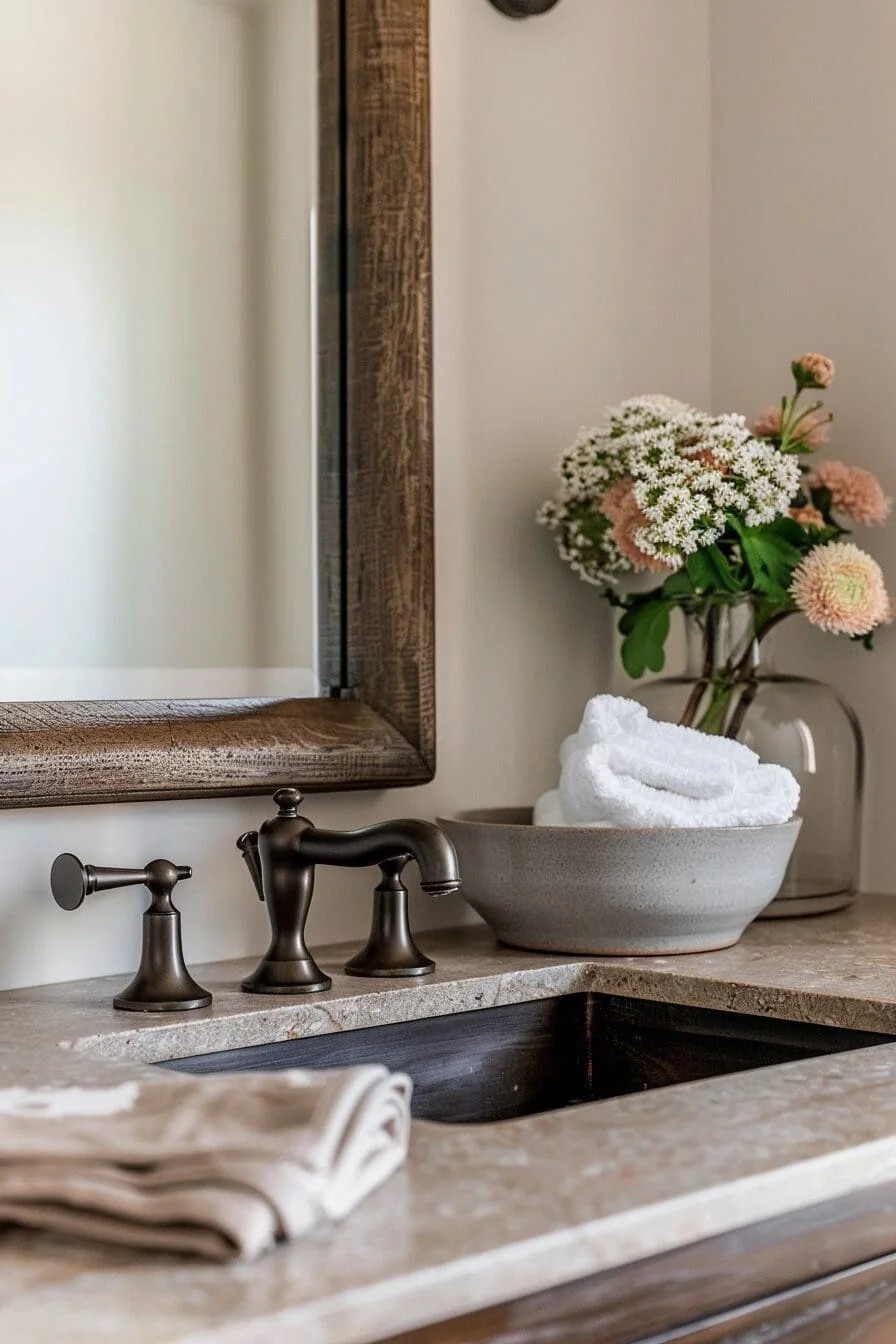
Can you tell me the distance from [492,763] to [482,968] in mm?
334

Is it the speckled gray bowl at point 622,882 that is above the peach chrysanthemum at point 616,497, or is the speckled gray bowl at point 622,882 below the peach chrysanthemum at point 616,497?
below

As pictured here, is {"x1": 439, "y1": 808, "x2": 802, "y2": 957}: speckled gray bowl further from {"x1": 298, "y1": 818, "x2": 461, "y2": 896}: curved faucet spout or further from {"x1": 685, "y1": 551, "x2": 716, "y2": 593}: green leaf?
{"x1": 685, "y1": 551, "x2": 716, "y2": 593}: green leaf

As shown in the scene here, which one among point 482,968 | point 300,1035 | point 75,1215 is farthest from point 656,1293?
point 482,968

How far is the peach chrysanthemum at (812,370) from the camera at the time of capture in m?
1.48

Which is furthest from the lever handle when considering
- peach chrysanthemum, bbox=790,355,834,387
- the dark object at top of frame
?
the dark object at top of frame

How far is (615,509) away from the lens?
1.45 metres

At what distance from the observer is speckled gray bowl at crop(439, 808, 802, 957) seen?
1230 mm

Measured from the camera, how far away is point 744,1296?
26.6 inches

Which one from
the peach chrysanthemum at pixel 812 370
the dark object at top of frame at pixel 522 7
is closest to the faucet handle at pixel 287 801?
the peach chrysanthemum at pixel 812 370

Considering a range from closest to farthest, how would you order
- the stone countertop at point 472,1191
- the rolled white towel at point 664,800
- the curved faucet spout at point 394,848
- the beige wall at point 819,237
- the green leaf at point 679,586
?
the stone countertop at point 472,1191 → the curved faucet spout at point 394,848 → the rolled white towel at point 664,800 → the green leaf at point 679,586 → the beige wall at point 819,237

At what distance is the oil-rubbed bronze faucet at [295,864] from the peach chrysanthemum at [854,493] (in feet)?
2.11

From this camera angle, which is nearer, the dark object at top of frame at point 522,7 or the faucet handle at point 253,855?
the faucet handle at point 253,855

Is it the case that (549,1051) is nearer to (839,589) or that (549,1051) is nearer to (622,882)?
(622,882)

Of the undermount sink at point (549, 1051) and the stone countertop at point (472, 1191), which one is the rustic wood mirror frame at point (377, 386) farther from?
the stone countertop at point (472, 1191)
